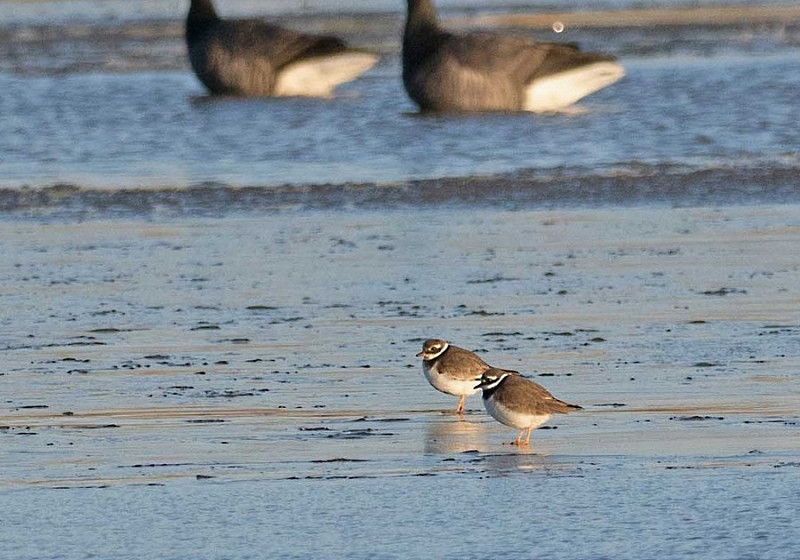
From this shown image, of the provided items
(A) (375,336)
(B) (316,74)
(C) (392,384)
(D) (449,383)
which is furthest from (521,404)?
(B) (316,74)

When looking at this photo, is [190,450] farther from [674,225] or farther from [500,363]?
[674,225]

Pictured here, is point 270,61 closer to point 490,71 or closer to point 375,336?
point 490,71

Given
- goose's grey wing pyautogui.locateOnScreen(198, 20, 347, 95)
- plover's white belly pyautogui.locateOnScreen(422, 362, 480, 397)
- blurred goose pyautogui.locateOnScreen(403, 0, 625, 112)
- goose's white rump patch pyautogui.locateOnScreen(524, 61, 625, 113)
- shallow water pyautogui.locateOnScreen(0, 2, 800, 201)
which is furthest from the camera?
goose's grey wing pyautogui.locateOnScreen(198, 20, 347, 95)

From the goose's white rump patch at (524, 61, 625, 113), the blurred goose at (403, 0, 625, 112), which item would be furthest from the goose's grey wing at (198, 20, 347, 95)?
the goose's white rump patch at (524, 61, 625, 113)

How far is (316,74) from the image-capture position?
18953 millimetres

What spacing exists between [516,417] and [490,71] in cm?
1099

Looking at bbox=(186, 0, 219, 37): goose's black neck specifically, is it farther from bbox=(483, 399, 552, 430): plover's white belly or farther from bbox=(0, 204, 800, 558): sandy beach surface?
bbox=(483, 399, 552, 430): plover's white belly

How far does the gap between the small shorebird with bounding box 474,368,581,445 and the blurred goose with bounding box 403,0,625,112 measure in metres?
10.4

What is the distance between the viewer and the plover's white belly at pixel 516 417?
6.53m

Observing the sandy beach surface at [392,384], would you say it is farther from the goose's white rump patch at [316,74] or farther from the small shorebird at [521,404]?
the goose's white rump patch at [316,74]

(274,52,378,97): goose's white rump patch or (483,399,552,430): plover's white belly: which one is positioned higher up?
(483,399,552,430): plover's white belly

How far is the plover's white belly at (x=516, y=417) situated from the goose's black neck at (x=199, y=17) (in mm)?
13154

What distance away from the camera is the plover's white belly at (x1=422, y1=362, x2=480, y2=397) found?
706 centimetres

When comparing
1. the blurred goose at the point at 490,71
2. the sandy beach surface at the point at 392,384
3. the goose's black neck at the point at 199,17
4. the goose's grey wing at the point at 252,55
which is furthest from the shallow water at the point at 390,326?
the goose's black neck at the point at 199,17
